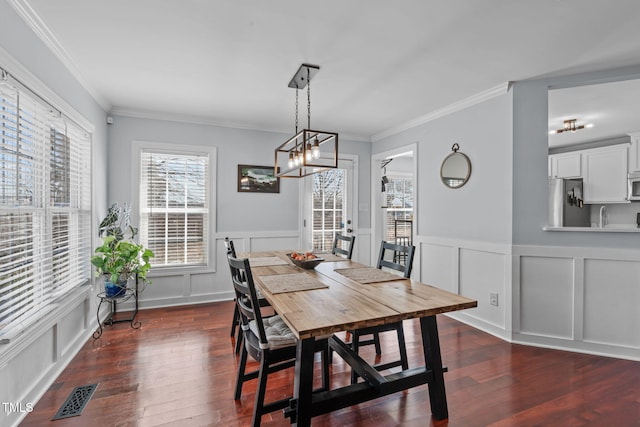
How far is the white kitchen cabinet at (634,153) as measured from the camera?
4328mm

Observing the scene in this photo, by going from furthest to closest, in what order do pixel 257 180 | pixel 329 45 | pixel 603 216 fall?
pixel 603 216 → pixel 257 180 → pixel 329 45

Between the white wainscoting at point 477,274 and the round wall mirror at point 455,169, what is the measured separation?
0.69m

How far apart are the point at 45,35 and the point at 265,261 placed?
2296 millimetres

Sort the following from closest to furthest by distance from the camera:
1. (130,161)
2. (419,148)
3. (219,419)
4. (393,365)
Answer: (219,419), (393,365), (130,161), (419,148)

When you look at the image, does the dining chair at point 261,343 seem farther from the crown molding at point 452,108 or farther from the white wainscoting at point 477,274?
the crown molding at point 452,108

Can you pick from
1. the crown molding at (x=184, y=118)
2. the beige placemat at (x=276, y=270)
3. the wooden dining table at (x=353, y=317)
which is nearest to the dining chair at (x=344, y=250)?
the beige placemat at (x=276, y=270)

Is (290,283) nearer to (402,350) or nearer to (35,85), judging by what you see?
(402,350)

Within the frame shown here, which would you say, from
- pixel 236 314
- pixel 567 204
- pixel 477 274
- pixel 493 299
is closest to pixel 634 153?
pixel 567 204

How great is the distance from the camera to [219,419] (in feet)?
5.90

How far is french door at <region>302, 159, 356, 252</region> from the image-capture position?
4.71 metres

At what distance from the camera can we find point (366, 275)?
229 centimetres

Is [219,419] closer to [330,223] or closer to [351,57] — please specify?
[351,57]

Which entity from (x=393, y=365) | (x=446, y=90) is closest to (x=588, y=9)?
(x=446, y=90)

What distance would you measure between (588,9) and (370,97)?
6.00 feet
